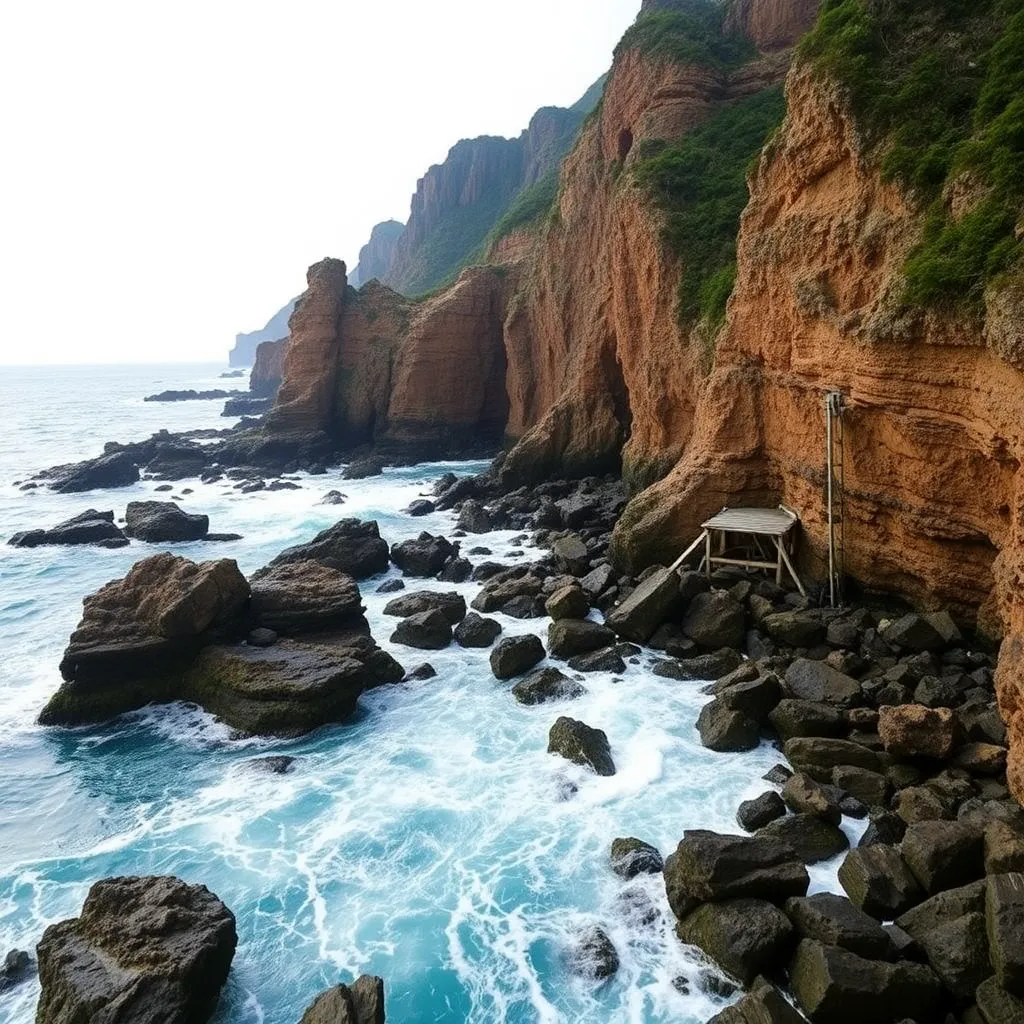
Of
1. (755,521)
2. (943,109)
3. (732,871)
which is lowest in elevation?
(732,871)

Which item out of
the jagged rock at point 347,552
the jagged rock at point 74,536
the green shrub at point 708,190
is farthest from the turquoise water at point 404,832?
the green shrub at point 708,190

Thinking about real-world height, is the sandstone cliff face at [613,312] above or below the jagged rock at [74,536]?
above

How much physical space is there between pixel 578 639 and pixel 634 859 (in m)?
7.78

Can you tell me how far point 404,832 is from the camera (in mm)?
12688

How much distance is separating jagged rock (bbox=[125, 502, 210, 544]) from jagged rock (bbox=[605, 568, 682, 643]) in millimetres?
23801

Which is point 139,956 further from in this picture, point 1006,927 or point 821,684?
point 821,684

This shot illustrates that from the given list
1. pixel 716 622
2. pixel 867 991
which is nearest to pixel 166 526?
pixel 716 622

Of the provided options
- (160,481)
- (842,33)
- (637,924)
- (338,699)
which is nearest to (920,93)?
(842,33)

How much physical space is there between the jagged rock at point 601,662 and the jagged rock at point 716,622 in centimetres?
198

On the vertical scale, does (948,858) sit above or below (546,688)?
above

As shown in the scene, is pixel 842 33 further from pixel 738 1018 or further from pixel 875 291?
pixel 738 1018

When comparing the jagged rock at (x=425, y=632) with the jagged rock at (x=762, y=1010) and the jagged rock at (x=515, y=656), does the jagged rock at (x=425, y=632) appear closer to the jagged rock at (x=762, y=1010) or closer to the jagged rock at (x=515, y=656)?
the jagged rock at (x=515, y=656)

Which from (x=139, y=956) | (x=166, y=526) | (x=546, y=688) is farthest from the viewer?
(x=166, y=526)

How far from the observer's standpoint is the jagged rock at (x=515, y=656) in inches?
713
